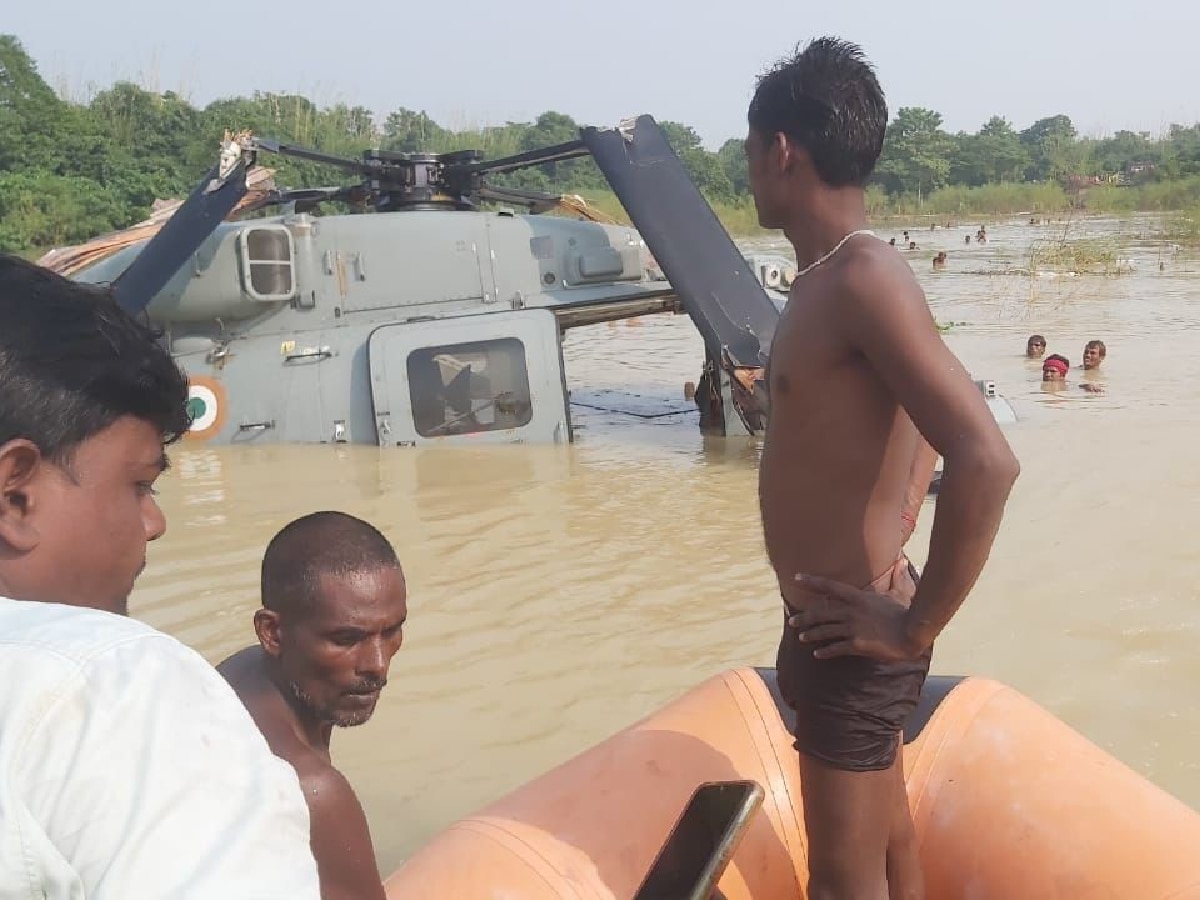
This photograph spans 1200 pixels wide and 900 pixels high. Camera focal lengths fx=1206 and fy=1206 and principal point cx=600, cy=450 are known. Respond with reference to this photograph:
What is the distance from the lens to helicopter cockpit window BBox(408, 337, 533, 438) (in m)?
8.44

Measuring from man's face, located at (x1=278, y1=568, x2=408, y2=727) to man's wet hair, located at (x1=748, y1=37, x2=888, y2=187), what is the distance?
106 centimetres

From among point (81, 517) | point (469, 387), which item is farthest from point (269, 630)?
point (469, 387)

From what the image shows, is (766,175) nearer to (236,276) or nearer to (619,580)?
(619,580)

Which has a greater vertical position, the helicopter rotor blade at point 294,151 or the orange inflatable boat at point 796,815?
the helicopter rotor blade at point 294,151

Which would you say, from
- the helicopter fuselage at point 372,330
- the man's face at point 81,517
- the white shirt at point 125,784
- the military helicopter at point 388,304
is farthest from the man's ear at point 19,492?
the helicopter fuselage at point 372,330

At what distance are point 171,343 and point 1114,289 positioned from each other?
47.5 feet

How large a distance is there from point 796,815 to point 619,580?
3142 millimetres

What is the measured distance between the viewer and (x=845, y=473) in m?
2.08

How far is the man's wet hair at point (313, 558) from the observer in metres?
2.04

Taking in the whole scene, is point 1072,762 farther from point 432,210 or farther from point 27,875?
point 432,210

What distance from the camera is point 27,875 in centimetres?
87

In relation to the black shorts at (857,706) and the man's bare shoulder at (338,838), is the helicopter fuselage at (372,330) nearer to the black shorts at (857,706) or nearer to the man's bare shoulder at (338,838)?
the black shorts at (857,706)

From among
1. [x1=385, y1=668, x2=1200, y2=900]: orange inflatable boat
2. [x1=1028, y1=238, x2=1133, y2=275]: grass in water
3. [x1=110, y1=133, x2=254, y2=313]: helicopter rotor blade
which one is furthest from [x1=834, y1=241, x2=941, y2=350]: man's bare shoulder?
[x1=1028, y1=238, x2=1133, y2=275]: grass in water

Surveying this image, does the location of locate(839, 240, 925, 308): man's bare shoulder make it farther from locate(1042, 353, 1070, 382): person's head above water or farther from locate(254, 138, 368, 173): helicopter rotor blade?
locate(1042, 353, 1070, 382): person's head above water
